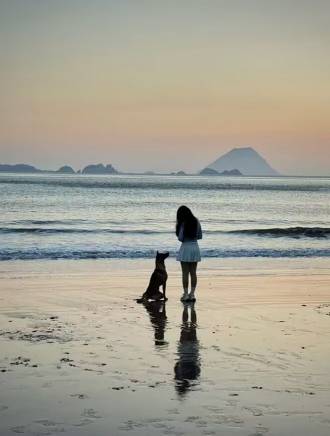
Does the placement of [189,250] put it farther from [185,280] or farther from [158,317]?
[158,317]

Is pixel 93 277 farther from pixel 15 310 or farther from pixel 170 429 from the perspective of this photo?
pixel 170 429

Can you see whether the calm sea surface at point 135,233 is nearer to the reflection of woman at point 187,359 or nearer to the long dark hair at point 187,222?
the long dark hair at point 187,222

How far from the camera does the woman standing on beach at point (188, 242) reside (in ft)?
39.8

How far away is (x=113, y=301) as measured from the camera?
38.6 feet

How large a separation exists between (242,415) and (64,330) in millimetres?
3990

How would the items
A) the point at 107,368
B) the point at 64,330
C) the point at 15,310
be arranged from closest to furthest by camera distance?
the point at 107,368 < the point at 64,330 < the point at 15,310

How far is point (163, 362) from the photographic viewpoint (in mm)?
7211

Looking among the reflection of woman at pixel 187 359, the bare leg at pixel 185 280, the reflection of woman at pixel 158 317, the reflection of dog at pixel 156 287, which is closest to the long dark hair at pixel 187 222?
the bare leg at pixel 185 280

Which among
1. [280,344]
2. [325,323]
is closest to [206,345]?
[280,344]

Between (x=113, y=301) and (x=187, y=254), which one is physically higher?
(x=187, y=254)

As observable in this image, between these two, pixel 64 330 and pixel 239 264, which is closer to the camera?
pixel 64 330

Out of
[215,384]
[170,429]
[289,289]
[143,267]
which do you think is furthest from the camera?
[143,267]

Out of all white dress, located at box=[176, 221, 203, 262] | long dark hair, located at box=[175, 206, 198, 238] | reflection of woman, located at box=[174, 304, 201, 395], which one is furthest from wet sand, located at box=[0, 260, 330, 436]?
long dark hair, located at box=[175, 206, 198, 238]

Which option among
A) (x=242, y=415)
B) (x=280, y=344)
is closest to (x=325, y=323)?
(x=280, y=344)
